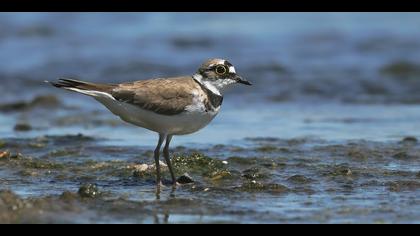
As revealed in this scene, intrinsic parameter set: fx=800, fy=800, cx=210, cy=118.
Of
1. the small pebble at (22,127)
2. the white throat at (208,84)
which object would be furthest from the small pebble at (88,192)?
the small pebble at (22,127)

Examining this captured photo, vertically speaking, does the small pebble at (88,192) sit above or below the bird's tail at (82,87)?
below

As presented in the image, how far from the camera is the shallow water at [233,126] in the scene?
25.2ft

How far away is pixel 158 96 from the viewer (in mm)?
8703

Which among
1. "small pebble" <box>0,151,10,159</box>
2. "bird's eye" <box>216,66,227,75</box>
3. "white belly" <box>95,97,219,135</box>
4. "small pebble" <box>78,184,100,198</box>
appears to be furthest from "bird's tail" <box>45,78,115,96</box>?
"small pebble" <box>0,151,10,159</box>

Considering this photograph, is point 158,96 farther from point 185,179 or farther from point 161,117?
point 185,179

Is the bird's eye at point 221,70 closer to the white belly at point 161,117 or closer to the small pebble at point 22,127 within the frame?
the white belly at point 161,117

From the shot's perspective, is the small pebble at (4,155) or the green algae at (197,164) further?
the small pebble at (4,155)

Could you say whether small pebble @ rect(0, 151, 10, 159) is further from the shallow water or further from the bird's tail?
the bird's tail

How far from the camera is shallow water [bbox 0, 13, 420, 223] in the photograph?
7.68 metres

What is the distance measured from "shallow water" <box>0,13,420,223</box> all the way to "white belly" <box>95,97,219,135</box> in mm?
675

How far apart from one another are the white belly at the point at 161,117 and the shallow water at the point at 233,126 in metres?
0.68
